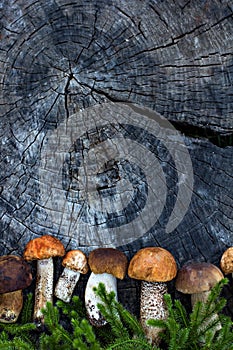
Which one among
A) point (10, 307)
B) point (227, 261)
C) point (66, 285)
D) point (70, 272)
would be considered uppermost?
point (227, 261)

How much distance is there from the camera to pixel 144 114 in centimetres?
415

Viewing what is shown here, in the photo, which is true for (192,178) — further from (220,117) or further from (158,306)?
(158,306)

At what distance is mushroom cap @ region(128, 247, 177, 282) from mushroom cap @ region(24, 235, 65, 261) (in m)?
0.64

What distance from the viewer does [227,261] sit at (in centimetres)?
402

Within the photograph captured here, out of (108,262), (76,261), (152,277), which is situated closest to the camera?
(152,277)

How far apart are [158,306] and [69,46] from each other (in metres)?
2.30

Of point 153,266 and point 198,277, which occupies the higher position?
point 153,266

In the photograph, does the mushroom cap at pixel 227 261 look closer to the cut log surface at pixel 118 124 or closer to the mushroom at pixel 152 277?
the cut log surface at pixel 118 124

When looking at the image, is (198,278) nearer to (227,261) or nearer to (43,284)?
(227,261)

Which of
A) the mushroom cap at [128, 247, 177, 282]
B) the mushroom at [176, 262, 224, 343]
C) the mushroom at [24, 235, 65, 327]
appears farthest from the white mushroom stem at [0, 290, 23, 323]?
the mushroom at [176, 262, 224, 343]

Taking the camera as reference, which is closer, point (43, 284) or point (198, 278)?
point (198, 278)

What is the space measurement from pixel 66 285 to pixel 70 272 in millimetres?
114

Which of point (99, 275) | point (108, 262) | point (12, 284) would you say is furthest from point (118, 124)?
point (12, 284)

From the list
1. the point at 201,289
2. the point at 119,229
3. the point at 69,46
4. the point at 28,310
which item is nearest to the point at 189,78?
the point at 69,46
